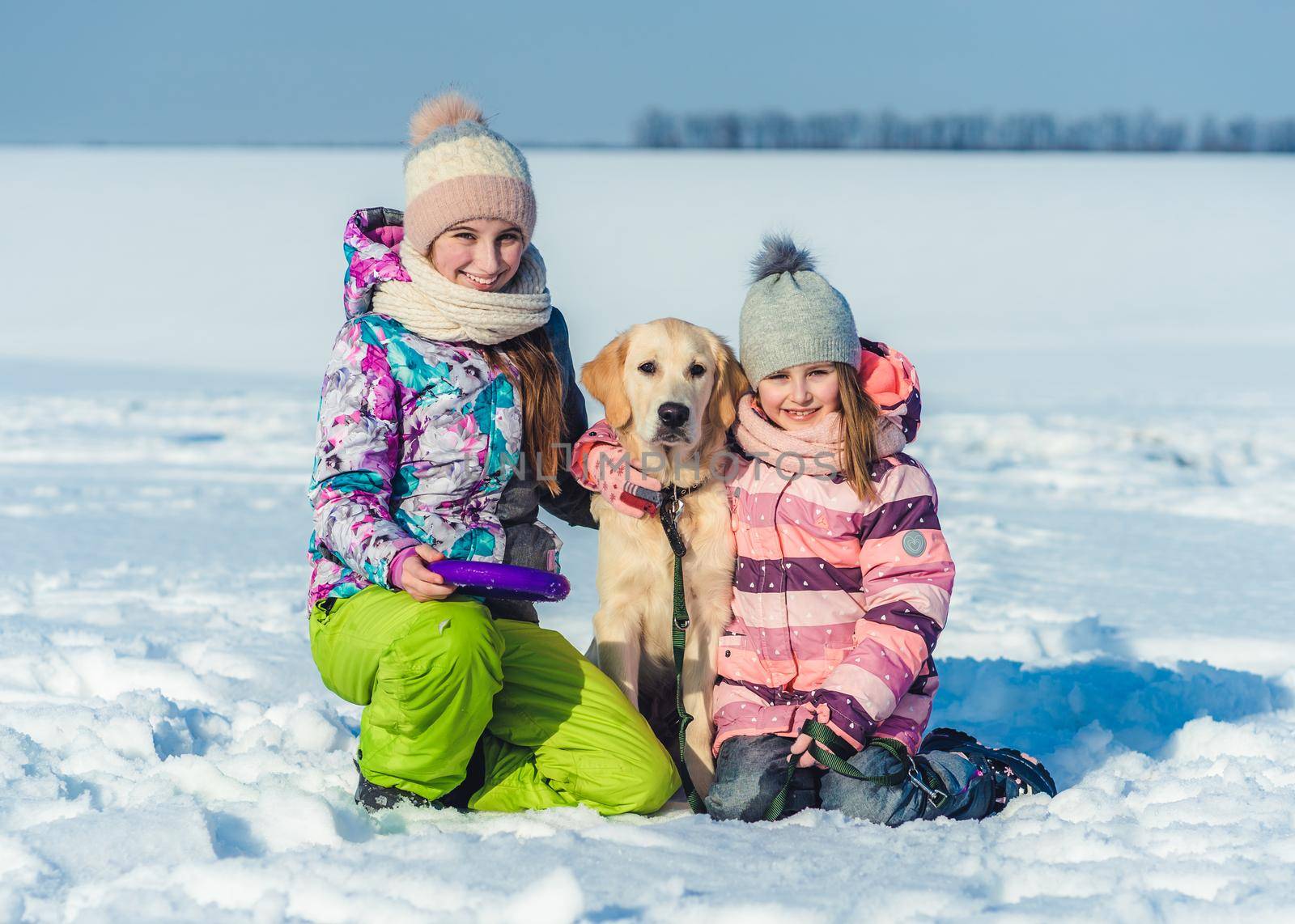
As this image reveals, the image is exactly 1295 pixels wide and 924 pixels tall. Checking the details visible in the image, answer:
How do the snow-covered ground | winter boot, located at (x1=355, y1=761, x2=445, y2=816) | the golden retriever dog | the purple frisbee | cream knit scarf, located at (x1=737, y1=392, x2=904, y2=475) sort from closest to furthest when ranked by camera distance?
1. the snow-covered ground
2. the purple frisbee
3. winter boot, located at (x1=355, y1=761, x2=445, y2=816)
4. cream knit scarf, located at (x1=737, y1=392, x2=904, y2=475)
5. the golden retriever dog

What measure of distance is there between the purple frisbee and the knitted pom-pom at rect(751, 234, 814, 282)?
38.5 inches

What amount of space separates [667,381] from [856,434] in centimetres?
46

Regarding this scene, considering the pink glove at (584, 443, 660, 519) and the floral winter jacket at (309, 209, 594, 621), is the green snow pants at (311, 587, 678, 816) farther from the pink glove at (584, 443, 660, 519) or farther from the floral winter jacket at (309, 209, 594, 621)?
the pink glove at (584, 443, 660, 519)

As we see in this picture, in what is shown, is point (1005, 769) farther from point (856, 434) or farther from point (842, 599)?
point (856, 434)

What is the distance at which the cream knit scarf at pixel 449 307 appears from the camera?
2561mm

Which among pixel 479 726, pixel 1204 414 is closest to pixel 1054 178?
pixel 1204 414

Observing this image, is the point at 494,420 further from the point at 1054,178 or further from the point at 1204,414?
the point at 1054,178

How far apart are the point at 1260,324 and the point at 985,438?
7277 mm

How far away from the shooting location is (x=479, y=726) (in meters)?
2.38

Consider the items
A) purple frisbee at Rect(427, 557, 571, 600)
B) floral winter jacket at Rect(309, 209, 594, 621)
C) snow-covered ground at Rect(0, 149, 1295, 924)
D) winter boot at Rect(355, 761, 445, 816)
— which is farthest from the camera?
floral winter jacket at Rect(309, 209, 594, 621)

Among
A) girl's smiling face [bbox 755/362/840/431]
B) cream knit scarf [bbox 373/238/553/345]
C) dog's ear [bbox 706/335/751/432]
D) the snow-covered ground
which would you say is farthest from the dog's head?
the snow-covered ground

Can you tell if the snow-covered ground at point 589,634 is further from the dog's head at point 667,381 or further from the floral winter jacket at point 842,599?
the dog's head at point 667,381

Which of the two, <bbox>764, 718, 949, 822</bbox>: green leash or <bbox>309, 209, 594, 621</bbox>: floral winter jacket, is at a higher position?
<bbox>309, 209, 594, 621</bbox>: floral winter jacket

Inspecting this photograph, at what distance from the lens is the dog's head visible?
2719mm
